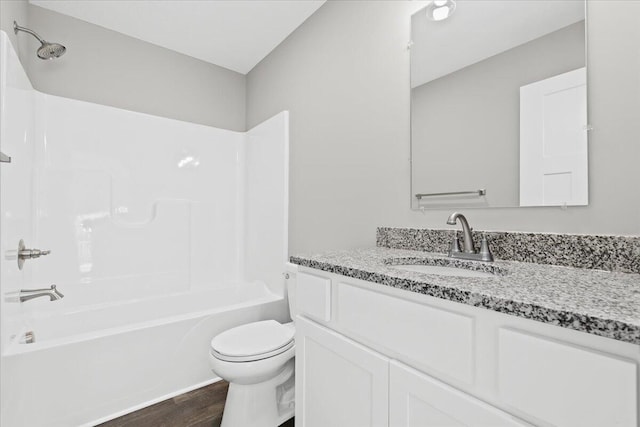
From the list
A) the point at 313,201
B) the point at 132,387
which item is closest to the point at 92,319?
the point at 132,387

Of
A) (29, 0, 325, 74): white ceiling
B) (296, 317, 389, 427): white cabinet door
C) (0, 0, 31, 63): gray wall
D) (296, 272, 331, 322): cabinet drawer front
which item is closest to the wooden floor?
(296, 317, 389, 427): white cabinet door

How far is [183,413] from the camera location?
5.39 ft

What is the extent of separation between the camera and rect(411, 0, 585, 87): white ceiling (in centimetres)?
103

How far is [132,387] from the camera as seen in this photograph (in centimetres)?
167

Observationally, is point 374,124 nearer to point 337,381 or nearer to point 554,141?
point 554,141

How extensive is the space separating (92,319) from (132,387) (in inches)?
27.4

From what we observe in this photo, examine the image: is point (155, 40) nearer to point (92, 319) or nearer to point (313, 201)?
point (313, 201)

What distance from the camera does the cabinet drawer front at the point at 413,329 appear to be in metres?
0.65

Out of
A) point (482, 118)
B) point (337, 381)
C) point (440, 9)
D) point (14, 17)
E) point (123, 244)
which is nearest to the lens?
point (337, 381)

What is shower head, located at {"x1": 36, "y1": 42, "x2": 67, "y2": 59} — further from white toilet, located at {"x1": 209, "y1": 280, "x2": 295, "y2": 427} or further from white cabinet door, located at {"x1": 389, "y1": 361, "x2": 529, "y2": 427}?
white cabinet door, located at {"x1": 389, "y1": 361, "x2": 529, "y2": 427}

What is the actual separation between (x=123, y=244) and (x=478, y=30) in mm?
2619

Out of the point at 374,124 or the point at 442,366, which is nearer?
the point at 442,366

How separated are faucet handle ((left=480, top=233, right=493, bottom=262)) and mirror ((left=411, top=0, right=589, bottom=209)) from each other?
0.17m

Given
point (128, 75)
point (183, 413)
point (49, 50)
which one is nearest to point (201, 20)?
point (128, 75)
